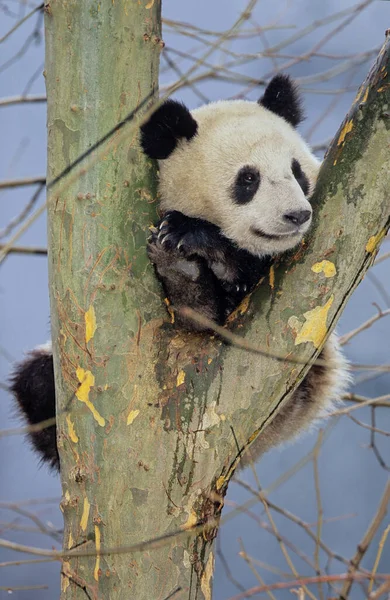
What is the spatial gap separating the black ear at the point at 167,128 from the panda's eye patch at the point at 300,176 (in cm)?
32

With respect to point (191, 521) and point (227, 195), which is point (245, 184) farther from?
point (191, 521)

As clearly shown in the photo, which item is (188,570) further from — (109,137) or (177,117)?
(177,117)

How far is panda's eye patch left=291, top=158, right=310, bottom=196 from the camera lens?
2.02 meters

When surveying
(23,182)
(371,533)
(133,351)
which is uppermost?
(23,182)

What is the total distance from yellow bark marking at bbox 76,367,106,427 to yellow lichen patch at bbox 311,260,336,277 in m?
0.58

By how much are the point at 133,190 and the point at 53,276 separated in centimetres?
29

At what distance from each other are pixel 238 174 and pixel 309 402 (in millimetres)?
841

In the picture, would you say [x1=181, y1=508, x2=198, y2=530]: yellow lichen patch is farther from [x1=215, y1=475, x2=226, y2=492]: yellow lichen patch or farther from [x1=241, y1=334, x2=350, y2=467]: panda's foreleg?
[x1=241, y1=334, x2=350, y2=467]: panda's foreleg

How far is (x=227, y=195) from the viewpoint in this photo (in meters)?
1.98

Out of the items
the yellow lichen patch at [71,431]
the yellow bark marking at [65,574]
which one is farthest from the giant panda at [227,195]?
the yellow bark marking at [65,574]

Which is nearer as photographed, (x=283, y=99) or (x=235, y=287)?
(x=235, y=287)

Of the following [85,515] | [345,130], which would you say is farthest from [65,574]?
[345,130]

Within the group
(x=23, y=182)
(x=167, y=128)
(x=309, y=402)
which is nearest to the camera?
(x=167, y=128)

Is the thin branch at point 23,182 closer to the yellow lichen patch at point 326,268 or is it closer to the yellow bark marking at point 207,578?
the yellow lichen patch at point 326,268
